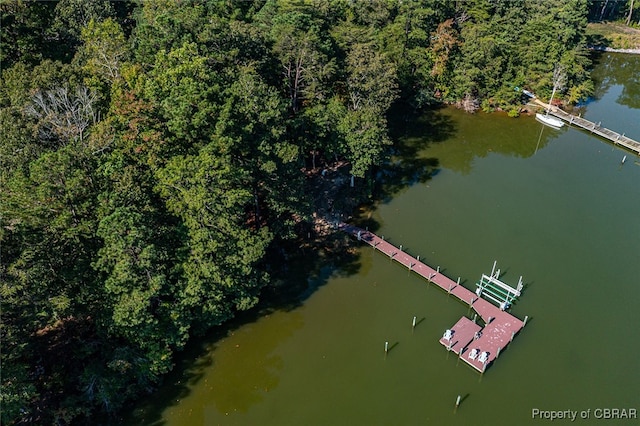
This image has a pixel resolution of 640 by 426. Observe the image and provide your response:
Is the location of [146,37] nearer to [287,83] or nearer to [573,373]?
[287,83]

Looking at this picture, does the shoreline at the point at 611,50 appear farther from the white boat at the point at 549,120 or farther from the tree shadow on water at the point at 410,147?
the tree shadow on water at the point at 410,147

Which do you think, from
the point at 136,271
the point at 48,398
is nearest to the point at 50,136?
the point at 136,271

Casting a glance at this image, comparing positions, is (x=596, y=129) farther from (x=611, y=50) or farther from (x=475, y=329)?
(x=475, y=329)

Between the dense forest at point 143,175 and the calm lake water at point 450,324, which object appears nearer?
the dense forest at point 143,175

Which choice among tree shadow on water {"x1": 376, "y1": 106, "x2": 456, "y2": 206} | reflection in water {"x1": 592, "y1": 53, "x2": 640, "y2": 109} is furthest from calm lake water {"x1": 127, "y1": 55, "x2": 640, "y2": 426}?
reflection in water {"x1": 592, "y1": 53, "x2": 640, "y2": 109}

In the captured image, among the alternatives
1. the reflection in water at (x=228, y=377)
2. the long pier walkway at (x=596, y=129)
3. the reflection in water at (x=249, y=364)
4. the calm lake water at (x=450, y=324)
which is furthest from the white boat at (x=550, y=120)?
the reflection in water at (x=228, y=377)

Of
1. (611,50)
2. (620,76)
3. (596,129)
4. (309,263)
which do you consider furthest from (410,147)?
(611,50)
